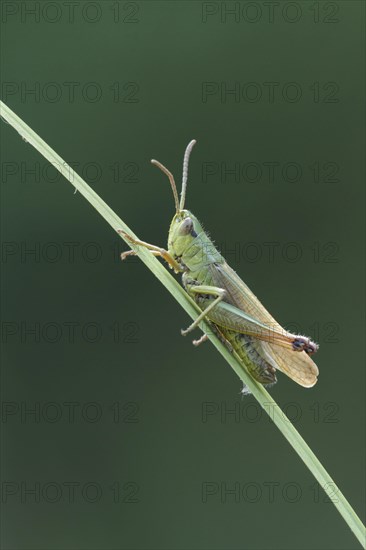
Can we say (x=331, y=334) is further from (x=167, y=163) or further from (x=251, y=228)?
(x=167, y=163)

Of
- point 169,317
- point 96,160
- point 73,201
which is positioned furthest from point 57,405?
point 96,160

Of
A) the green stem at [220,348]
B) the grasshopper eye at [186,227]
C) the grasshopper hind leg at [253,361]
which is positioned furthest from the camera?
the grasshopper eye at [186,227]

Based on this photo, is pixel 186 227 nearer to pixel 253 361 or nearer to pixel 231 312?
pixel 231 312

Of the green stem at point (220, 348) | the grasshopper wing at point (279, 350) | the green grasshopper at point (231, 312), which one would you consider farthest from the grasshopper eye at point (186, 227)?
the green stem at point (220, 348)

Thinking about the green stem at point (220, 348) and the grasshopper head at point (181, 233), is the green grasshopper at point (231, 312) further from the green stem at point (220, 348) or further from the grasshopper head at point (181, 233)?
the green stem at point (220, 348)

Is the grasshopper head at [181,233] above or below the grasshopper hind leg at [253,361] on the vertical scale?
above

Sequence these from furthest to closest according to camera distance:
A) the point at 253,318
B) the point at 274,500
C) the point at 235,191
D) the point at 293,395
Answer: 1. the point at 235,191
2. the point at 293,395
3. the point at 274,500
4. the point at 253,318
